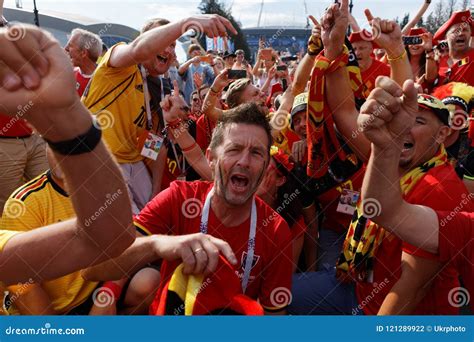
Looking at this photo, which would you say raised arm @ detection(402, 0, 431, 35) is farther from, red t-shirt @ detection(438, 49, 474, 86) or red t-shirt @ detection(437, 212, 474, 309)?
red t-shirt @ detection(437, 212, 474, 309)

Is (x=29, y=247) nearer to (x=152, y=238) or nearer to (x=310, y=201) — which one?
(x=152, y=238)

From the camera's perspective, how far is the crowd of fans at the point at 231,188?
1080 mm

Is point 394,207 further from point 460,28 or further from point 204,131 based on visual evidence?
point 460,28

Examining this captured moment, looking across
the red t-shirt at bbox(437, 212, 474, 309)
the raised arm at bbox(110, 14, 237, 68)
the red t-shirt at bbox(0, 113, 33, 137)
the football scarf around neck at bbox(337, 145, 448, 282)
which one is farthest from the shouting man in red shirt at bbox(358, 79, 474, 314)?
the red t-shirt at bbox(0, 113, 33, 137)

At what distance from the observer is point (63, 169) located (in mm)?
990

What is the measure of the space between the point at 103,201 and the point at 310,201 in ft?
6.97

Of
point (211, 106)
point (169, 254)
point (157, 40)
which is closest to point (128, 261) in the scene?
point (169, 254)

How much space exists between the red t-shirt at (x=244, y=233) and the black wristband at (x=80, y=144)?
1.12 metres

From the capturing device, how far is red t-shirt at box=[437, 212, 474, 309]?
173cm

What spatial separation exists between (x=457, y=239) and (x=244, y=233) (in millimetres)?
865

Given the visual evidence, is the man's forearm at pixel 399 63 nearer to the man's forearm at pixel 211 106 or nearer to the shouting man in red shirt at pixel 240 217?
the shouting man in red shirt at pixel 240 217

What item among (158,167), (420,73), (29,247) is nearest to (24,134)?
(158,167)

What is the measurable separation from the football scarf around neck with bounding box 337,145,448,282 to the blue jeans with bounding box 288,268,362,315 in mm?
304

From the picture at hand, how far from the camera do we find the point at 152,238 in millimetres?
1664
